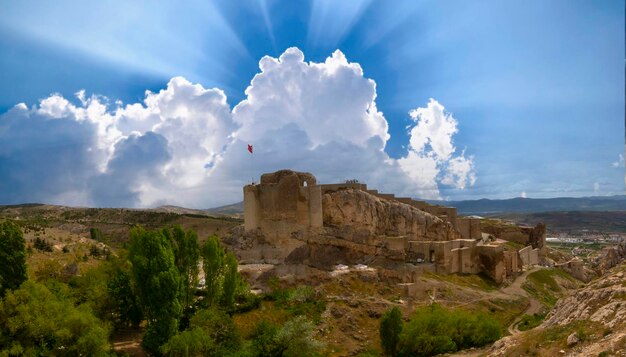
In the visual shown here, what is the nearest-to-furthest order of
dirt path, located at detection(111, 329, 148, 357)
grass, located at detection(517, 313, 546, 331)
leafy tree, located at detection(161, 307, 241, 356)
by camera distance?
1. leafy tree, located at detection(161, 307, 241, 356)
2. dirt path, located at detection(111, 329, 148, 357)
3. grass, located at detection(517, 313, 546, 331)

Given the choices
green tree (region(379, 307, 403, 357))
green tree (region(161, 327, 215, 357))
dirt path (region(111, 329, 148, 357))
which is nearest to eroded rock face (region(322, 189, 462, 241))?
green tree (region(379, 307, 403, 357))

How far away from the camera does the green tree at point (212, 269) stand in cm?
3862

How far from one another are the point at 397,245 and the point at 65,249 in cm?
3900

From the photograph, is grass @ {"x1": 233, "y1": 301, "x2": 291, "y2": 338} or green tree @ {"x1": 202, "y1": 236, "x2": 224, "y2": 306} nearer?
grass @ {"x1": 233, "y1": 301, "x2": 291, "y2": 338}

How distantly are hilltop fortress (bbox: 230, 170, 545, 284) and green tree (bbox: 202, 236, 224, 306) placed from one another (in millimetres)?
9116

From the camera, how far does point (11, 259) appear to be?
102 feet

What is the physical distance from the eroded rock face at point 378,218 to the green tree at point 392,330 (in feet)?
62.5

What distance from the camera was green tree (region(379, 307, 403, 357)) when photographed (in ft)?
110

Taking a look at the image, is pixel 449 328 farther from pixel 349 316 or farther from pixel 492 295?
pixel 492 295

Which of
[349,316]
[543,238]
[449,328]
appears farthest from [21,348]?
[543,238]

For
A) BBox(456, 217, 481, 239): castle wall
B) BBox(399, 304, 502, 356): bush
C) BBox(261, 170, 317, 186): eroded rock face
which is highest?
BBox(261, 170, 317, 186): eroded rock face

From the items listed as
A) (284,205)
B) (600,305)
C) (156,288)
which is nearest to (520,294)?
(284,205)

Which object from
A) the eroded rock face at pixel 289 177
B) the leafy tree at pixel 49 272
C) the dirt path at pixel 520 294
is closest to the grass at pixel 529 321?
the dirt path at pixel 520 294

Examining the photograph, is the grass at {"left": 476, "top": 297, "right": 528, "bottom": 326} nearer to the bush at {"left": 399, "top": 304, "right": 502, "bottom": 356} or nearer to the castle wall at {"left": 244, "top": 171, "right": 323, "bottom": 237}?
the bush at {"left": 399, "top": 304, "right": 502, "bottom": 356}
